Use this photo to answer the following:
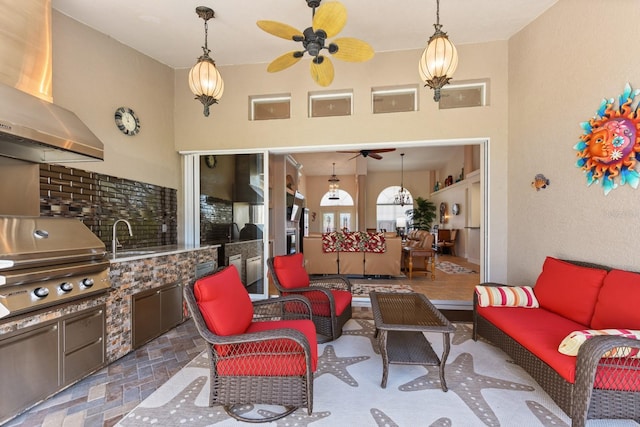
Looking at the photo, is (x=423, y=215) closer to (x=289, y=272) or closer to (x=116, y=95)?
(x=289, y=272)

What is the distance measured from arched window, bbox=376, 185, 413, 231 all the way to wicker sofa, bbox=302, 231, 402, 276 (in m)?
7.61

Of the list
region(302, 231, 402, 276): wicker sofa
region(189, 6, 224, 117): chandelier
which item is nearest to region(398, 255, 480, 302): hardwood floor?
region(302, 231, 402, 276): wicker sofa

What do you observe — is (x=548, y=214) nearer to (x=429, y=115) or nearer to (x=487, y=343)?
(x=487, y=343)

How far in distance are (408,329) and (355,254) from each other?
377 centimetres

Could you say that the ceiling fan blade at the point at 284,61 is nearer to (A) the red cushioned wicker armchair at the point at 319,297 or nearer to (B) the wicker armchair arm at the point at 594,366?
(A) the red cushioned wicker armchair at the point at 319,297

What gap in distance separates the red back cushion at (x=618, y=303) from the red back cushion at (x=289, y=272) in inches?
96.7

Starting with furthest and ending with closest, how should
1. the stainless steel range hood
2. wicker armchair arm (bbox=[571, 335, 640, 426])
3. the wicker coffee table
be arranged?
the wicker coffee table, the stainless steel range hood, wicker armchair arm (bbox=[571, 335, 640, 426])

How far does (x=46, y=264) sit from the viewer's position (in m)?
1.85

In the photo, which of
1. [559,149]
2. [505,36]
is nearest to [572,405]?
[559,149]

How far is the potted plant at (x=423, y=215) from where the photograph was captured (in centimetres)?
1164

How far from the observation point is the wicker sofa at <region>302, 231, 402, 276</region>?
18.4 feet

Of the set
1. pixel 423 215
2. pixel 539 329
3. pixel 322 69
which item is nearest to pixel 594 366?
pixel 539 329

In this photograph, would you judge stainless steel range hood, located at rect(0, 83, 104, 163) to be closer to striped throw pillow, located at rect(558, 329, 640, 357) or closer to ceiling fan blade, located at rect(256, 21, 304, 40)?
ceiling fan blade, located at rect(256, 21, 304, 40)

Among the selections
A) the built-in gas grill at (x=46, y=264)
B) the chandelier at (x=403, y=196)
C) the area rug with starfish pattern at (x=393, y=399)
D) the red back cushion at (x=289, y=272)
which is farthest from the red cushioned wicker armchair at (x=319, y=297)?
the chandelier at (x=403, y=196)
